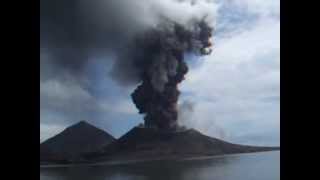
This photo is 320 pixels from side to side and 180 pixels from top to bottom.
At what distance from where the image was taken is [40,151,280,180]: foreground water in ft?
8.67

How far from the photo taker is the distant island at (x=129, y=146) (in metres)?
2.62

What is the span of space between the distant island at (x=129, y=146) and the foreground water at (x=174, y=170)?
0.17 ft

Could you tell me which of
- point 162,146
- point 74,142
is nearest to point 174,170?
point 162,146

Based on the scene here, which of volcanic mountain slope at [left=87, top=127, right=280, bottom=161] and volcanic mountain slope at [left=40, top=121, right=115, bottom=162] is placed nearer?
volcanic mountain slope at [left=40, top=121, right=115, bottom=162]

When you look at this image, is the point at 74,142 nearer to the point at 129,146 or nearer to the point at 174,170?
the point at 129,146

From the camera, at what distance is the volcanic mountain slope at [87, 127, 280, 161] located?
8.78ft

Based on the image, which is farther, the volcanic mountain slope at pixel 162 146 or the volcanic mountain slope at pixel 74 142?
the volcanic mountain slope at pixel 162 146

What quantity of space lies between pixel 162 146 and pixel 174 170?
0.18m

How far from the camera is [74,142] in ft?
8.91

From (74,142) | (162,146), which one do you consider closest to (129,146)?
(162,146)

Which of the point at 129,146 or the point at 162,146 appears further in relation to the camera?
the point at 162,146
